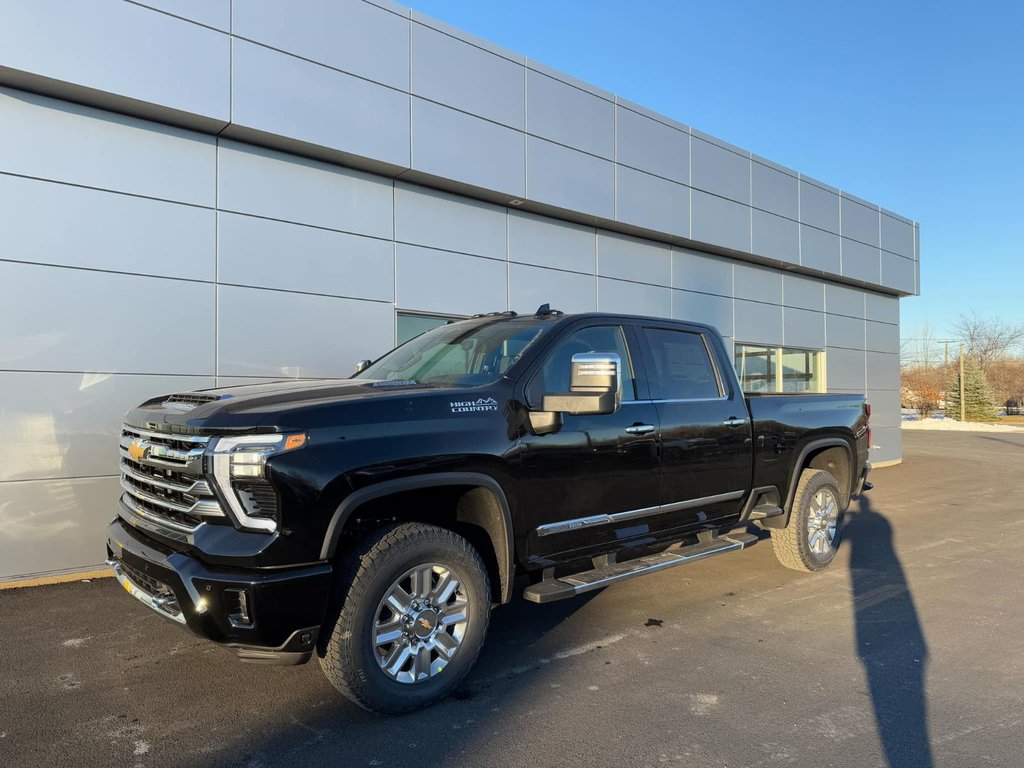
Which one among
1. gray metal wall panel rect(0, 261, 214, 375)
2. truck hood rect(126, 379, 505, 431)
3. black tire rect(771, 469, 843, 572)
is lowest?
black tire rect(771, 469, 843, 572)

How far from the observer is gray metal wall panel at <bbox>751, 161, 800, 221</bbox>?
13961 mm

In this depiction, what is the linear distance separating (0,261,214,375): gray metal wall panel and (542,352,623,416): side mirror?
15.7ft

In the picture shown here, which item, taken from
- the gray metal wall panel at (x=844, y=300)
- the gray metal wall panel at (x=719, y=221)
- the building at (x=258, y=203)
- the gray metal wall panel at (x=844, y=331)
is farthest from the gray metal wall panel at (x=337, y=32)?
the gray metal wall panel at (x=844, y=331)

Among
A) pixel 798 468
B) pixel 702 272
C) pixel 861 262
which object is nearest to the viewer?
pixel 798 468

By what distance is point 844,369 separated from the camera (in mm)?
17141

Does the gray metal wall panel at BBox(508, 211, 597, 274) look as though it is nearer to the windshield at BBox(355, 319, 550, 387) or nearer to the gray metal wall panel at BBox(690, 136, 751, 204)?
the gray metal wall panel at BBox(690, 136, 751, 204)

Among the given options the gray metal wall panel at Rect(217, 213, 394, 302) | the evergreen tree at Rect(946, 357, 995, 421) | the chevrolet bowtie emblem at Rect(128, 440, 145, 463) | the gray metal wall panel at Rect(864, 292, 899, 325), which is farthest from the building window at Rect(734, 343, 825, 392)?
the evergreen tree at Rect(946, 357, 995, 421)

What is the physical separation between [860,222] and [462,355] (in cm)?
1535

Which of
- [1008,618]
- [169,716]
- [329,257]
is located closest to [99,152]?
[329,257]

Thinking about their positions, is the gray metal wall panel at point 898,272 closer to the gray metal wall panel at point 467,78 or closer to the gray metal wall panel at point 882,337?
the gray metal wall panel at point 882,337

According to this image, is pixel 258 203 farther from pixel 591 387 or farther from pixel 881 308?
pixel 881 308

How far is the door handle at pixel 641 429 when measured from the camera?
458 cm

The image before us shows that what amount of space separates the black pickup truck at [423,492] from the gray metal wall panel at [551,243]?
5.27m

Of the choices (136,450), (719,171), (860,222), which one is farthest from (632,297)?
(136,450)
